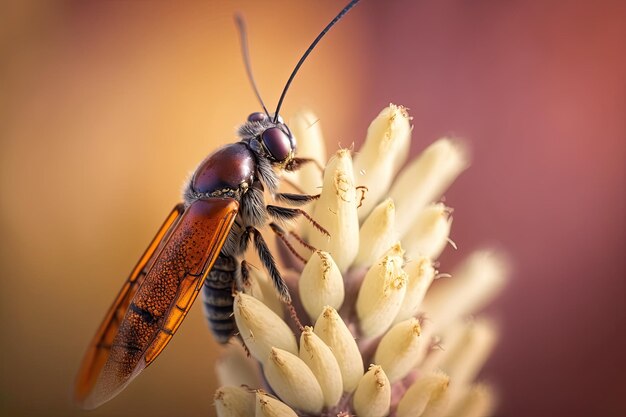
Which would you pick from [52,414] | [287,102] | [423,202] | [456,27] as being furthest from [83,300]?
[423,202]

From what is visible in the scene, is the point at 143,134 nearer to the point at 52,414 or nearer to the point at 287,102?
the point at 287,102

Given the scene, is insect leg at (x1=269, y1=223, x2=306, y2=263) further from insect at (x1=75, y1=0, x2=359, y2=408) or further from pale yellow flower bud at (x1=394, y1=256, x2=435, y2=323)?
pale yellow flower bud at (x1=394, y1=256, x2=435, y2=323)

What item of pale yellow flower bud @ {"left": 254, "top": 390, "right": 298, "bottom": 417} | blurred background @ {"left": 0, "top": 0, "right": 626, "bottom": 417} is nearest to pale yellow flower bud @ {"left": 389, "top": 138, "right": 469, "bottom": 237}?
pale yellow flower bud @ {"left": 254, "top": 390, "right": 298, "bottom": 417}

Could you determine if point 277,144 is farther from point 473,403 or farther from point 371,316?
point 473,403

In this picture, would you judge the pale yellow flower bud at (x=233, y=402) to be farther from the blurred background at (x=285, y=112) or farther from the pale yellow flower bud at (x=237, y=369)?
the blurred background at (x=285, y=112)

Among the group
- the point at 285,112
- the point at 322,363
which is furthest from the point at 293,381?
the point at 285,112

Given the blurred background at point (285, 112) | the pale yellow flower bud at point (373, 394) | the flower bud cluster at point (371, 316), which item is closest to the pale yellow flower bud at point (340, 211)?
the flower bud cluster at point (371, 316)

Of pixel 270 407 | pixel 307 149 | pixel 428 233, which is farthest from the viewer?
pixel 307 149
